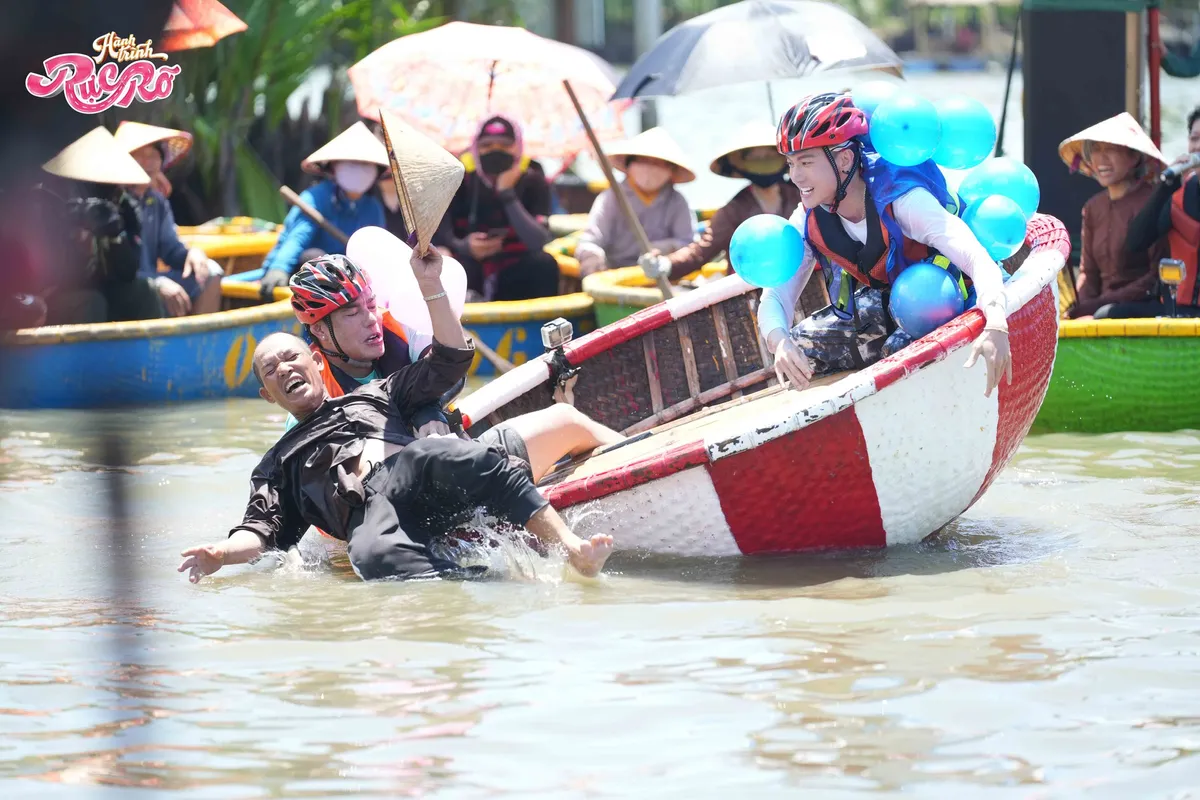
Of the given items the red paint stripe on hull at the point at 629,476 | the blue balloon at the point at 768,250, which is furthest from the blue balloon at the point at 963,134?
the red paint stripe on hull at the point at 629,476

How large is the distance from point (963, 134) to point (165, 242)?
528 centimetres

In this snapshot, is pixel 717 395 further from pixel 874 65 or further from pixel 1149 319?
pixel 874 65

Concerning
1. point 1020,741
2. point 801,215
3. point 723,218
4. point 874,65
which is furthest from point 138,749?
point 874,65

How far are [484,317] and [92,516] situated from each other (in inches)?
121

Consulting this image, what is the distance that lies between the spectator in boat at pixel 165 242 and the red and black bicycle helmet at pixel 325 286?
416 centimetres

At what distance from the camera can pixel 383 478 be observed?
4.55 m

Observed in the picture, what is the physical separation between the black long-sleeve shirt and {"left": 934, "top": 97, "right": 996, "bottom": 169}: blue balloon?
159 cm

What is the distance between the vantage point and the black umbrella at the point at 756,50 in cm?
829

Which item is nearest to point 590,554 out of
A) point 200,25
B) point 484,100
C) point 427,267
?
point 427,267

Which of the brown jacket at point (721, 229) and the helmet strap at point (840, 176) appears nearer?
the helmet strap at point (840, 176)

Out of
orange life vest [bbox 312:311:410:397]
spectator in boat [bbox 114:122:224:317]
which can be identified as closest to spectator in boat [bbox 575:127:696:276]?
spectator in boat [bbox 114:122:224:317]

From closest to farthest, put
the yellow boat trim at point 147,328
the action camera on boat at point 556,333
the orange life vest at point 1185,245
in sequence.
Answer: the action camera on boat at point 556,333 < the orange life vest at point 1185,245 < the yellow boat trim at point 147,328

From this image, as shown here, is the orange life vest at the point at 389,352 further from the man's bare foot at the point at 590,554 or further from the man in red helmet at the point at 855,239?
the man in red helmet at the point at 855,239

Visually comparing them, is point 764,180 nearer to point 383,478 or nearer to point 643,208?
point 643,208
